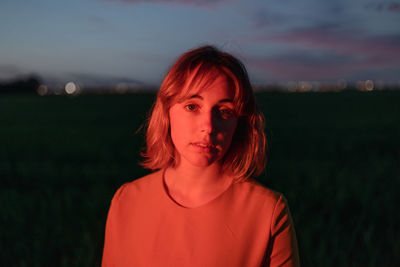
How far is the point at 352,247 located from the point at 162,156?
2.47 meters

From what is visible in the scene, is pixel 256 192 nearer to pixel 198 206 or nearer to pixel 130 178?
pixel 198 206

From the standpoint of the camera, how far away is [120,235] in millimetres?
1477

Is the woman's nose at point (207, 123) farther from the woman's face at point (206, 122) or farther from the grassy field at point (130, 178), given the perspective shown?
the grassy field at point (130, 178)

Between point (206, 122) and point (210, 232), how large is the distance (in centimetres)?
43

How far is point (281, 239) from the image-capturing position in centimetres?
142

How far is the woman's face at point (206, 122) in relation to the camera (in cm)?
139

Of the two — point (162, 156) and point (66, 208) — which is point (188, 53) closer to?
point (162, 156)

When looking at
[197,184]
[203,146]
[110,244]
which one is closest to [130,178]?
[110,244]

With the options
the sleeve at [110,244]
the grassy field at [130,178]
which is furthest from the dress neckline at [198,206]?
the grassy field at [130,178]

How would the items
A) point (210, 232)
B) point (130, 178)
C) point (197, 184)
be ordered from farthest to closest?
point (130, 178), point (197, 184), point (210, 232)

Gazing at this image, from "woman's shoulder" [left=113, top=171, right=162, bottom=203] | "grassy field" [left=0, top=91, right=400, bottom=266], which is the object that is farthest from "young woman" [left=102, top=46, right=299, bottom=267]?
"grassy field" [left=0, top=91, right=400, bottom=266]

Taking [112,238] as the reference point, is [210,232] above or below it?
above

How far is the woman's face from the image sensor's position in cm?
139

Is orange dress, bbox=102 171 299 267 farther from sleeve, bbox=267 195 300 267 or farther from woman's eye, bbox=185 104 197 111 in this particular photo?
woman's eye, bbox=185 104 197 111
